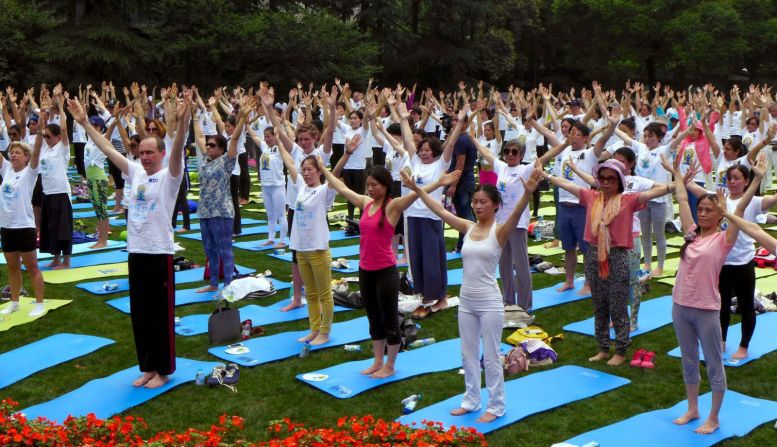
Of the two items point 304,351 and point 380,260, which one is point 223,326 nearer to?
point 304,351

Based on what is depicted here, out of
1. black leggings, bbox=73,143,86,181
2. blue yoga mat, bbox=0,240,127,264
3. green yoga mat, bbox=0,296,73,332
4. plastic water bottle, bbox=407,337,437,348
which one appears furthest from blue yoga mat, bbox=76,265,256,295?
black leggings, bbox=73,143,86,181

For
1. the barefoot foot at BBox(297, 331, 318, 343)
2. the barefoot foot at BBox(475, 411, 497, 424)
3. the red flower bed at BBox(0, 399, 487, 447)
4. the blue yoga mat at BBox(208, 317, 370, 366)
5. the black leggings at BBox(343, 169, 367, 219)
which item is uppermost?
the black leggings at BBox(343, 169, 367, 219)

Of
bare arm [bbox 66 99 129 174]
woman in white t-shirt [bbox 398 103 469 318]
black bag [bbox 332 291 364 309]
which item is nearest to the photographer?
bare arm [bbox 66 99 129 174]

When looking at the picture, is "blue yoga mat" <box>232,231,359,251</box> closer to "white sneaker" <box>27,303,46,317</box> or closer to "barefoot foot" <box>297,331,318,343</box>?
"white sneaker" <box>27,303,46,317</box>

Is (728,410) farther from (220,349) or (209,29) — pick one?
(209,29)

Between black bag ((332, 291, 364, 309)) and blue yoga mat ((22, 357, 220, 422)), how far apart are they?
2.45 metres

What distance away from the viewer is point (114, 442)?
17.8 feet

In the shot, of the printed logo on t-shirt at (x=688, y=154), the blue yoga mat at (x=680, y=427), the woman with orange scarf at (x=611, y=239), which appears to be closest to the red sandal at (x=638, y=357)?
the woman with orange scarf at (x=611, y=239)

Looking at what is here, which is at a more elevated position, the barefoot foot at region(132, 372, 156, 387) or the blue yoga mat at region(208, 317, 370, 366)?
the barefoot foot at region(132, 372, 156, 387)

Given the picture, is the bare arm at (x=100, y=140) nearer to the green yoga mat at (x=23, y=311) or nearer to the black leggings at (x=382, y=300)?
the black leggings at (x=382, y=300)

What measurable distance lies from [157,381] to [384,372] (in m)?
1.94

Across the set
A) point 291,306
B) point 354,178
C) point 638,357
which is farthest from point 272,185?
point 638,357

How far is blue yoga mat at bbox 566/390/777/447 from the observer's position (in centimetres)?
598

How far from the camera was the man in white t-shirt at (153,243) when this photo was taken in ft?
22.6
